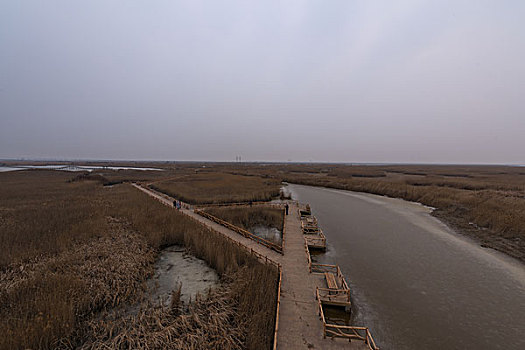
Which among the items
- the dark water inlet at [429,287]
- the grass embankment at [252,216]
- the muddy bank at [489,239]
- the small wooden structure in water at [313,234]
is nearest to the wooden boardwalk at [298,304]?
the small wooden structure in water at [313,234]

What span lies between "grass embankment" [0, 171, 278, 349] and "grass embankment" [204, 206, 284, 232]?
189 inches

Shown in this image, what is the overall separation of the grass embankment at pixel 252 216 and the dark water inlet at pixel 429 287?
18.2 feet

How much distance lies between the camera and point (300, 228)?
19.8 metres

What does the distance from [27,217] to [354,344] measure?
27758 mm

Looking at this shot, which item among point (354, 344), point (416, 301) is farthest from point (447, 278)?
point (354, 344)

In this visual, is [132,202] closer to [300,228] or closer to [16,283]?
[16,283]

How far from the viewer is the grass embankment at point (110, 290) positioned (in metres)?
7.12

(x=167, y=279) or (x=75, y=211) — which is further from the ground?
(x=75, y=211)

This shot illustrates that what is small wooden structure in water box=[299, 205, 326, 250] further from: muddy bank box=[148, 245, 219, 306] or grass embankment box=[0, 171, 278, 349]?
muddy bank box=[148, 245, 219, 306]

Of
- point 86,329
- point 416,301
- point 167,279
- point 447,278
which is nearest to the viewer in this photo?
point 86,329

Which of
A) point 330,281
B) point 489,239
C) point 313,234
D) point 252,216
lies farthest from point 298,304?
point 489,239

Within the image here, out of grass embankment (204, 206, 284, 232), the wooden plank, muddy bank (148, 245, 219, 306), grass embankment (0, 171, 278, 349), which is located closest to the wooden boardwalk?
the wooden plank

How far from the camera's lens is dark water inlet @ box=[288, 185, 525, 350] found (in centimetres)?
883

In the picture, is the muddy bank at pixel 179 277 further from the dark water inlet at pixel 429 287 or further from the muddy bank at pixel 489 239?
the muddy bank at pixel 489 239
